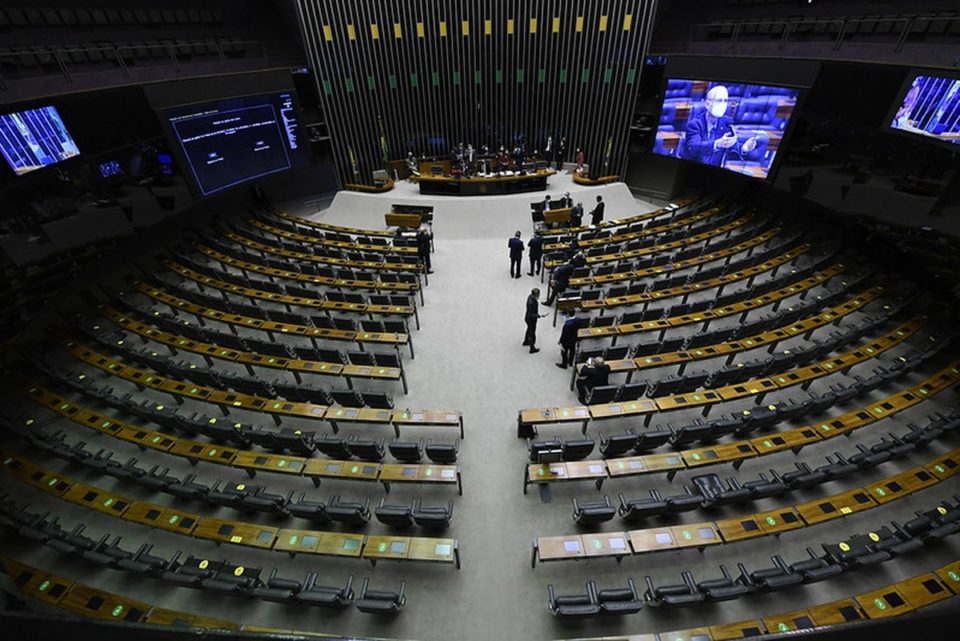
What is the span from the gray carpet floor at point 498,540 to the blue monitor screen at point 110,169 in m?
5.91

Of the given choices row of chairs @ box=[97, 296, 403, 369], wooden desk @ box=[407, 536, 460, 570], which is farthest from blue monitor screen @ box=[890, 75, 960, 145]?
wooden desk @ box=[407, 536, 460, 570]

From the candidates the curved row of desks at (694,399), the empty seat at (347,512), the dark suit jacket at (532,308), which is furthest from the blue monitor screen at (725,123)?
the empty seat at (347,512)

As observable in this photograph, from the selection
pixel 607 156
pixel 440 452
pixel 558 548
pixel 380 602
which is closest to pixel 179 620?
pixel 380 602

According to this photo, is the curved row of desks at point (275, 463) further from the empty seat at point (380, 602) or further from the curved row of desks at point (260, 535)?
the empty seat at point (380, 602)

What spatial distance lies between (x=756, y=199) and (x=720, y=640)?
13.7m

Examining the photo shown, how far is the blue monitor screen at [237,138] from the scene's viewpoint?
11055mm

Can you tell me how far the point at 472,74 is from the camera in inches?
647

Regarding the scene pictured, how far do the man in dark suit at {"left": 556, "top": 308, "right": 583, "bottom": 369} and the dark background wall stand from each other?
11.8 m

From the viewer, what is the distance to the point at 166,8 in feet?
43.1

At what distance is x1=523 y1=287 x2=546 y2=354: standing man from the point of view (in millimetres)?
7584

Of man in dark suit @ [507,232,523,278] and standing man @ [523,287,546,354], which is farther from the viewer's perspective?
man in dark suit @ [507,232,523,278]

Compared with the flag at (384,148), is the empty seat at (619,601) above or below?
below

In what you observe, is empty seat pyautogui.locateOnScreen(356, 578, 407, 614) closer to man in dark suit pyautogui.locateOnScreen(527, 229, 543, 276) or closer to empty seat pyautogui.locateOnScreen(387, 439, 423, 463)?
empty seat pyautogui.locateOnScreen(387, 439, 423, 463)

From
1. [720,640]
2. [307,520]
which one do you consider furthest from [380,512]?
[720,640]
